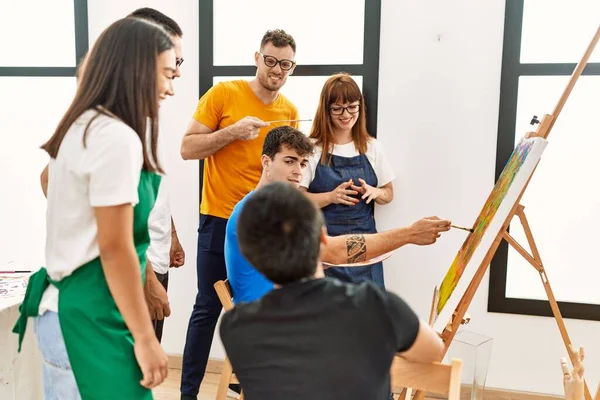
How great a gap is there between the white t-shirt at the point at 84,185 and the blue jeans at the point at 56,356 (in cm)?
3

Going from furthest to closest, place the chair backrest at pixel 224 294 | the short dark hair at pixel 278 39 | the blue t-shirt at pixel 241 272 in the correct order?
the short dark hair at pixel 278 39, the chair backrest at pixel 224 294, the blue t-shirt at pixel 241 272

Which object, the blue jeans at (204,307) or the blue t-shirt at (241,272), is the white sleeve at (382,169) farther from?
the blue t-shirt at (241,272)

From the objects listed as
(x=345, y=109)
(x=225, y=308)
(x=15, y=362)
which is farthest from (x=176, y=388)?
(x=345, y=109)

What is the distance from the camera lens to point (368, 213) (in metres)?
2.54

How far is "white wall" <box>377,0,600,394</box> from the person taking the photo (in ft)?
8.25

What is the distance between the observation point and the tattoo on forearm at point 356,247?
5.74 feet

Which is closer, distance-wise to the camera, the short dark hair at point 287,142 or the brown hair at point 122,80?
the brown hair at point 122,80

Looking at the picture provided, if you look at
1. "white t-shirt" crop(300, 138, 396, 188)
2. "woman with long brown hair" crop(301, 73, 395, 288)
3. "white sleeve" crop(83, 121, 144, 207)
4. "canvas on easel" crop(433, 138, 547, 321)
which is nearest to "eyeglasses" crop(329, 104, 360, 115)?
Result: "woman with long brown hair" crop(301, 73, 395, 288)

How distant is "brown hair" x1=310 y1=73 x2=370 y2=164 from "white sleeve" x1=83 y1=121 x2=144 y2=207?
1476 millimetres

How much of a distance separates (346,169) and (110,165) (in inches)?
62.0

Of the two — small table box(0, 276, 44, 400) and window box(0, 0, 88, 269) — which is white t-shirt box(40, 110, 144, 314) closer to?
small table box(0, 276, 44, 400)

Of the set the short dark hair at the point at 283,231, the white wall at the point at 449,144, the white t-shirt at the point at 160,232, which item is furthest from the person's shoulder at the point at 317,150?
the short dark hair at the point at 283,231

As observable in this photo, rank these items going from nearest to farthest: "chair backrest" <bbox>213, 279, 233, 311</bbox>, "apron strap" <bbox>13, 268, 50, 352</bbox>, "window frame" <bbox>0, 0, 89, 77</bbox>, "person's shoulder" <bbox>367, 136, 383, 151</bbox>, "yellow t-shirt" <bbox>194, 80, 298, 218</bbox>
A: 1. "apron strap" <bbox>13, 268, 50, 352</bbox>
2. "chair backrest" <bbox>213, 279, 233, 311</bbox>
3. "yellow t-shirt" <bbox>194, 80, 298, 218</bbox>
4. "person's shoulder" <bbox>367, 136, 383, 151</bbox>
5. "window frame" <bbox>0, 0, 89, 77</bbox>

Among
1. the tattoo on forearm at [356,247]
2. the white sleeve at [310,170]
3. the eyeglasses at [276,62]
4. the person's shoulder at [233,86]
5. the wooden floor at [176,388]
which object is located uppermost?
the eyeglasses at [276,62]
